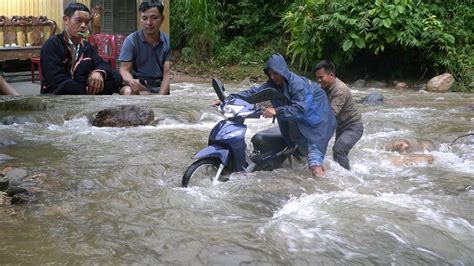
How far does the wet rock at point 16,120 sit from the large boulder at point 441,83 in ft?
30.7

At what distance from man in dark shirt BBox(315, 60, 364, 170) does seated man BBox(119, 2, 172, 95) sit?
1.63 metres

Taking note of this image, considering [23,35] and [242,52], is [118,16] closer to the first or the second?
[23,35]

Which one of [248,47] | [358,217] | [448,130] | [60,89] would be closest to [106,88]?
[60,89]

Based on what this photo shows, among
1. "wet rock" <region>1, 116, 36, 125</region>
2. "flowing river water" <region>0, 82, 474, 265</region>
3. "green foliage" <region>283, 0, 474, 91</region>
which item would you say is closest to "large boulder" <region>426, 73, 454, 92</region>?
"green foliage" <region>283, 0, 474, 91</region>

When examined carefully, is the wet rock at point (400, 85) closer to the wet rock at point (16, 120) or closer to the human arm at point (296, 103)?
the wet rock at point (16, 120)

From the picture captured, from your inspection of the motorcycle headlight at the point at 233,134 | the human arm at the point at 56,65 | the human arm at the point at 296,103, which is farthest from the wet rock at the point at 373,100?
the human arm at the point at 56,65

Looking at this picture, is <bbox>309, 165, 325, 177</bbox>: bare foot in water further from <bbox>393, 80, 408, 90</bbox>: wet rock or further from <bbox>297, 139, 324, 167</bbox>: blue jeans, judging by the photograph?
<bbox>393, 80, 408, 90</bbox>: wet rock

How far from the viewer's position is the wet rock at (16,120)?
803 centimetres

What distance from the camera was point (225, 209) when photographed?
14.8 ft

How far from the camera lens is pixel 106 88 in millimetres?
5281

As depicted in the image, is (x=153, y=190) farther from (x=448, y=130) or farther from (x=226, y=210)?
(x=448, y=130)

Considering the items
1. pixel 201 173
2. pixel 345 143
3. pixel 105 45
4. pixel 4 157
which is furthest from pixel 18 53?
pixel 345 143

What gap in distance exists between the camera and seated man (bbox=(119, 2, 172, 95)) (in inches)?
207

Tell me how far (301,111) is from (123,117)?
3939mm
